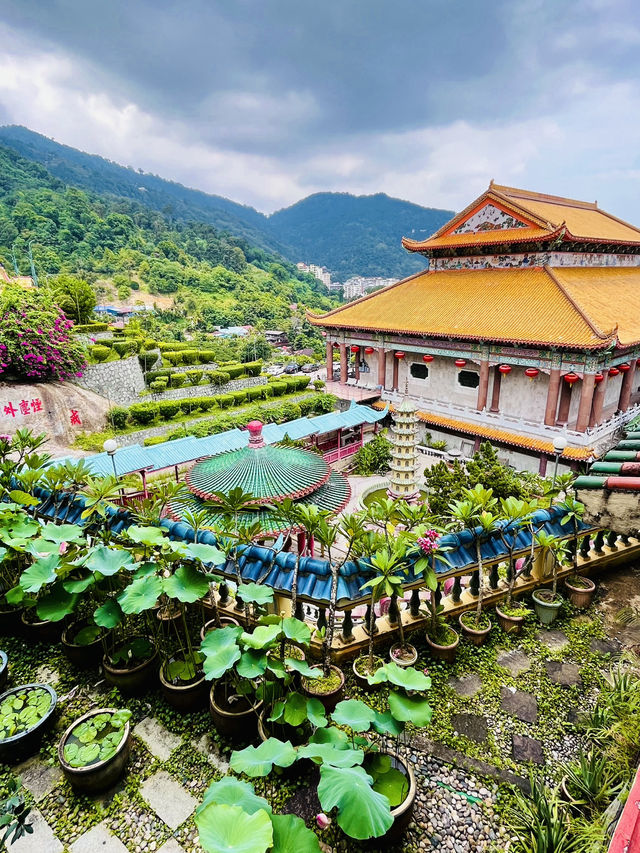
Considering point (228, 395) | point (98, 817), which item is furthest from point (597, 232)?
point (98, 817)

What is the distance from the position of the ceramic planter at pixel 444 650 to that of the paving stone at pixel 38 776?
149 inches

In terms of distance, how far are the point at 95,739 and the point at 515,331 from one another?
1914 cm

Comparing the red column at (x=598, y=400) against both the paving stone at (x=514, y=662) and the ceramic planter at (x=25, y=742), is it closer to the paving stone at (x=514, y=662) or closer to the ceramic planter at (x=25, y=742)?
the paving stone at (x=514, y=662)

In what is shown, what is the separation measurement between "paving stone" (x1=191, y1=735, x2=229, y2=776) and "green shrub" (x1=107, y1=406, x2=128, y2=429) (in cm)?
2305

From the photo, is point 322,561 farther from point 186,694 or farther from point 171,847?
point 171,847

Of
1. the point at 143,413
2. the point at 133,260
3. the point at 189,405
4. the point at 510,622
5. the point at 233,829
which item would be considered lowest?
the point at 189,405

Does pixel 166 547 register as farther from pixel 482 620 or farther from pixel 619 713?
pixel 619 713

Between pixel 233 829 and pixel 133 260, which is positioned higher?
pixel 133 260

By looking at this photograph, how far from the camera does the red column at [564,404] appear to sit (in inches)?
761

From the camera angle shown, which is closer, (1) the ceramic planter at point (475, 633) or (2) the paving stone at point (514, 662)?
Result: (2) the paving stone at point (514, 662)

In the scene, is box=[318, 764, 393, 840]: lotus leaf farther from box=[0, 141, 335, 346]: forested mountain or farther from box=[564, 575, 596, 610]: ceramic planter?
box=[0, 141, 335, 346]: forested mountain

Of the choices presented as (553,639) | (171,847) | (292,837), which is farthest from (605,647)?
(171,847)

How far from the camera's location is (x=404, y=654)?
491cm

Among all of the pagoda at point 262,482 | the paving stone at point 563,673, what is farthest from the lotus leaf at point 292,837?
the pagoda at point 262,482
